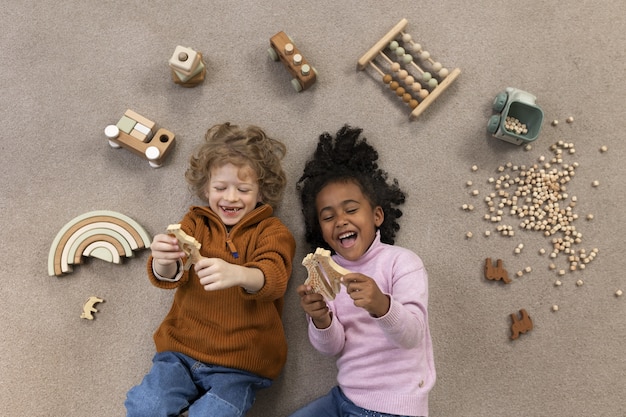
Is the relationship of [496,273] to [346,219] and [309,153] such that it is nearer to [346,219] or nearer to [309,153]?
[346,219]

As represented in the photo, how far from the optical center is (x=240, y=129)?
1329mm

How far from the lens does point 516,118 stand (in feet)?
4.46

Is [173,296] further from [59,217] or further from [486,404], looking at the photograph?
[486,404]

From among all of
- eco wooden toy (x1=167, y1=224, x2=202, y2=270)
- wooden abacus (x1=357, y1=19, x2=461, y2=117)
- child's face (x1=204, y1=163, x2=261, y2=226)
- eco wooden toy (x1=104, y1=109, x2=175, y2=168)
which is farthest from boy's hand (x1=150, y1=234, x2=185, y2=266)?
wooden abacus (x1=357, y1=19, x2=461, y2=117)

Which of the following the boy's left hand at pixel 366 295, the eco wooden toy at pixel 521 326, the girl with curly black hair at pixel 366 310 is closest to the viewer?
the boy's left hand at pixel 366 295

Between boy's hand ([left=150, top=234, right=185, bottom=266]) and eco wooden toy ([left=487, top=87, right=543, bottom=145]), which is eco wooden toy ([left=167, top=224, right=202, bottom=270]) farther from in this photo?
eco wooden toy ([left=487, top=87, right=543, bottom=145])

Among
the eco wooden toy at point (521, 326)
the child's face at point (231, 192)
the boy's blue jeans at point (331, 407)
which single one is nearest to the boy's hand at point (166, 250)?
the child's face at point (231, 192)

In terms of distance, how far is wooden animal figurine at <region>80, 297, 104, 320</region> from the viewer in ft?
4.26

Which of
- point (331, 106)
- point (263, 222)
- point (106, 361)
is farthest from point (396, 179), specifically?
point (106, 361)

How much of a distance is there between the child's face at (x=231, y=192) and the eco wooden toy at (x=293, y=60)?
0.33m

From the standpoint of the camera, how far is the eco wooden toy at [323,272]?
0.97m

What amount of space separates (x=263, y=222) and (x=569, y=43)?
1006 millimetres

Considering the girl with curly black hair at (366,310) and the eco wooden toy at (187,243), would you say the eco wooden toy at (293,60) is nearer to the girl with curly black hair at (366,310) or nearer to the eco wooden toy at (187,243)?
the girl with curly black hair at (366,310)

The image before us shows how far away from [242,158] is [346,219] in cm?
29
